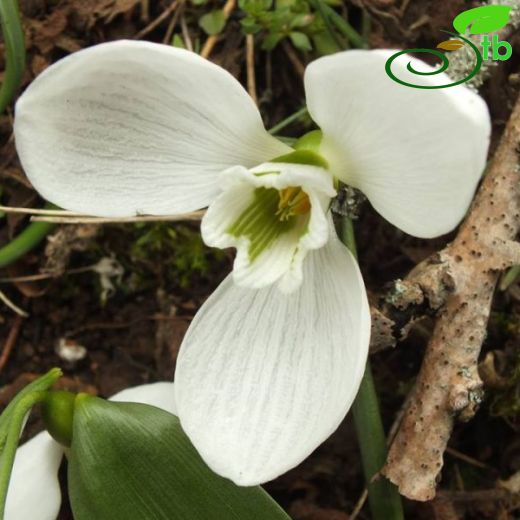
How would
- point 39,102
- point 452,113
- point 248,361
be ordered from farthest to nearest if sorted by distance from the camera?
point 248,361
point 39,102
point 452,113

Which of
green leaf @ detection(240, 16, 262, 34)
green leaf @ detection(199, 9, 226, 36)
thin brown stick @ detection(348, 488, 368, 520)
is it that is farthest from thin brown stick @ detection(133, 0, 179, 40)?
thin brown stick @ detection(348, 488, 368, 520)

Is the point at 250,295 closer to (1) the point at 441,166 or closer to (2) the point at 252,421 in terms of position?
(2) the point at 252,421

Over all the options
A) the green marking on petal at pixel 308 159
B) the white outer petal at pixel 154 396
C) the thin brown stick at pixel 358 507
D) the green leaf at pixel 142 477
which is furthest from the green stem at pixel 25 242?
the thin brown stick at pixel 358 507

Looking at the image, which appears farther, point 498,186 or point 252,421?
point 498,186

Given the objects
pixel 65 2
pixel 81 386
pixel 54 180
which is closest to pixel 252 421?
pixel 54 180

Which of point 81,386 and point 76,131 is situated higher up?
point 76,131

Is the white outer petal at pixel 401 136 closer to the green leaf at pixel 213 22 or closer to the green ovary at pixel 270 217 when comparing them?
the green ovary at pixel 270 217

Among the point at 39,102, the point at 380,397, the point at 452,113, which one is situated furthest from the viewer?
the point at 380,397
